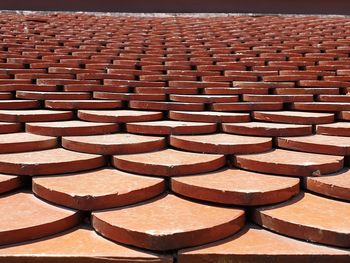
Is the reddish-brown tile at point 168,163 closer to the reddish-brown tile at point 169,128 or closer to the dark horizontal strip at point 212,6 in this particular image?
the reddish-brown tile at point 169,128

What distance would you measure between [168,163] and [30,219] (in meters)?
0.46

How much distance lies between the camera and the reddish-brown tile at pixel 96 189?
4.08 ft

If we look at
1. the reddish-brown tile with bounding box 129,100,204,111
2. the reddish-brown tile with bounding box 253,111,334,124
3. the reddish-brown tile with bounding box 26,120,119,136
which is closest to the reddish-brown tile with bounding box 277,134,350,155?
the reddish-brown tile with bounding box 253,111,334,124

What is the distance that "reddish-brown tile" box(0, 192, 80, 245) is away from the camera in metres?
1.13

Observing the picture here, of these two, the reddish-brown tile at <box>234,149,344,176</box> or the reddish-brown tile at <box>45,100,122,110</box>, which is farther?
the reddish-brown tile at <box>45,100,122,110</box>

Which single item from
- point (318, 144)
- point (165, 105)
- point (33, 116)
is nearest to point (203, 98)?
point (165, 105)

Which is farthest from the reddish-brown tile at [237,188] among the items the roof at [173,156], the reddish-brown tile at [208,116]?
the reddish-brown tile at [208,116]

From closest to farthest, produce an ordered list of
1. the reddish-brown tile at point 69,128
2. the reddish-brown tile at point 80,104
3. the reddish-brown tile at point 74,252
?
the reddish-brown tile at point 74,252 < the reddish-brown tile at point 69,128 < the reddish-brown tile at point 80,104

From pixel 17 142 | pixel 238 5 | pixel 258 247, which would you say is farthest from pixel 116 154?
pixel 238 5

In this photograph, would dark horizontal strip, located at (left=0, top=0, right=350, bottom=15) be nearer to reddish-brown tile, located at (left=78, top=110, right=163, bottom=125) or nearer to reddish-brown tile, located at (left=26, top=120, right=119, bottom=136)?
reddish-brown tile, located at (left=78, top=110, right=163, bottom=125)

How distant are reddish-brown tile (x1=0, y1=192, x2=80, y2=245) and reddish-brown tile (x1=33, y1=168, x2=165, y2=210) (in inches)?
1.2

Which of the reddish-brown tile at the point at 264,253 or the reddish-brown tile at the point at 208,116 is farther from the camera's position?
the reddish-brown tile at the point at 208,116

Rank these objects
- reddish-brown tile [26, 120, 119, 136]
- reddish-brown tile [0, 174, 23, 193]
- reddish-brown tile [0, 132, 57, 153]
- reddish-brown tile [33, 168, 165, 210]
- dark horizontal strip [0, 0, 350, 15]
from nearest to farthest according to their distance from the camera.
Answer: reddish-brown tile [33, 168, 165, 210] < reddish-brown tile [0, 174, 23, 193] < reddish-brown tile [0, 132, 57, 153] < reddish-brown tile [26, 120, 119, 136] < dark horizontal strip [0, 0, 350, 15]

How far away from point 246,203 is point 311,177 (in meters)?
0.28
